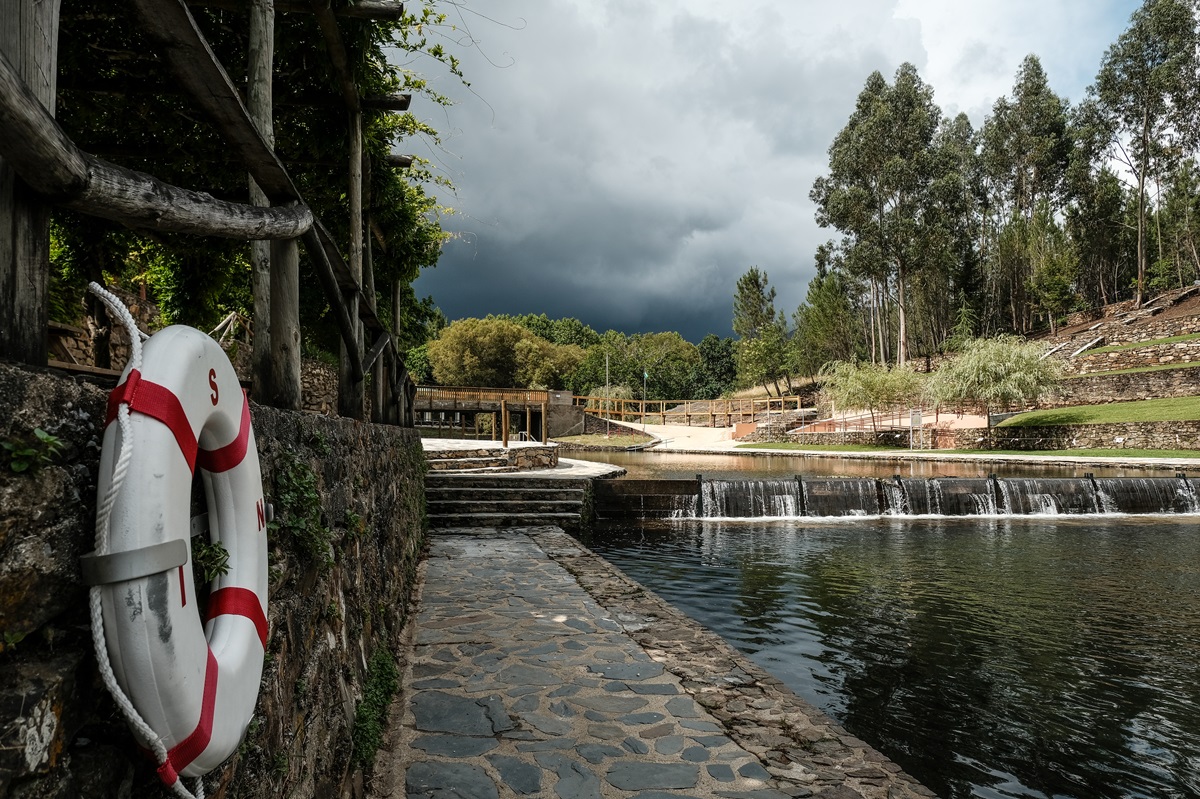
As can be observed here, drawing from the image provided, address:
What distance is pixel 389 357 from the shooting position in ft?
22.3

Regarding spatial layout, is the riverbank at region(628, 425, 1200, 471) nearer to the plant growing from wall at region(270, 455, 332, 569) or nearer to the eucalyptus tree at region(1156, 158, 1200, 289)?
the plant growing from wall at region(270, 455, 332, 569)

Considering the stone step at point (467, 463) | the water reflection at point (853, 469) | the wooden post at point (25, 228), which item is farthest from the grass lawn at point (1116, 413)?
the wooden post at point (25, 228)

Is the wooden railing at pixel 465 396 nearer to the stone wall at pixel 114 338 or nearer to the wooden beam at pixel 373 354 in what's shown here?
the stone wall at pixel 114 338

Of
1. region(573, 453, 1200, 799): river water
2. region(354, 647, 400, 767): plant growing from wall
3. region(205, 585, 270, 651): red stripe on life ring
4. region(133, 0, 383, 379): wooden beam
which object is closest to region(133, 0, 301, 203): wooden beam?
region(133, 0, 383, 379): wooden beam

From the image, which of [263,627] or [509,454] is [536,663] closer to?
[263,627]

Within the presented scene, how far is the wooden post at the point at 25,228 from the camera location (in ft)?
3.65

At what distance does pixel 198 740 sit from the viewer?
109 centimetres

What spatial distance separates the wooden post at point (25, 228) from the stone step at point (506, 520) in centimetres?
962

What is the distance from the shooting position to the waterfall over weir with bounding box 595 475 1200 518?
12844 mm

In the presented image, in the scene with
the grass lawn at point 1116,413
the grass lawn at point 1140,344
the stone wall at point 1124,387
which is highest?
the grass lawn at point 1140,344

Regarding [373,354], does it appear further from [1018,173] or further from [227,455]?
[1018,173]

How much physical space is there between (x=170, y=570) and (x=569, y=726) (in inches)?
117

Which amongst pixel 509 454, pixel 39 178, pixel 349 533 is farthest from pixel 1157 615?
pixel 509 454

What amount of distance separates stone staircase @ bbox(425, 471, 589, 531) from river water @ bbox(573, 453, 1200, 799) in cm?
83
